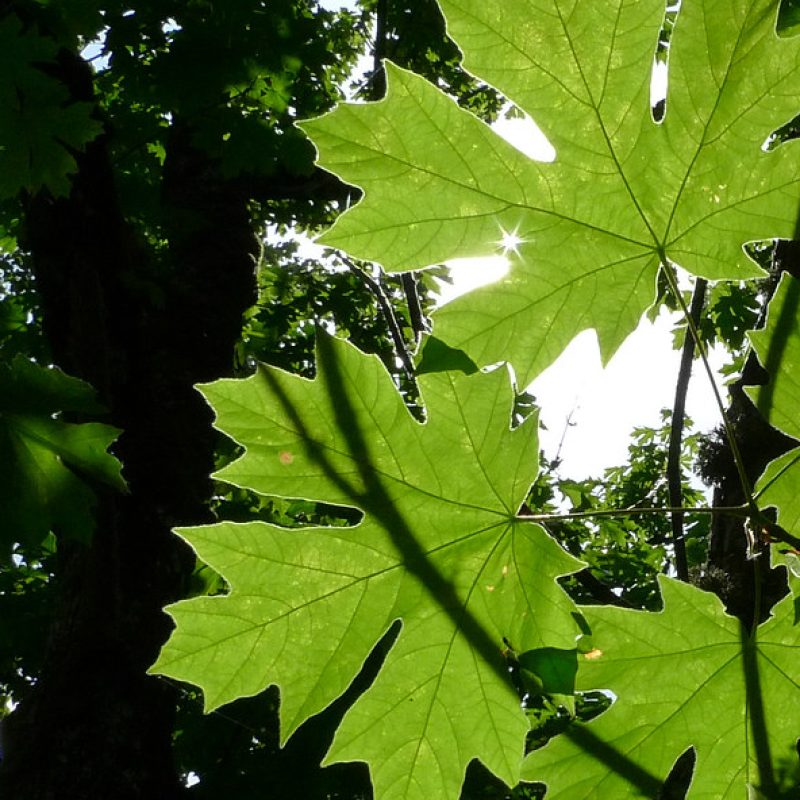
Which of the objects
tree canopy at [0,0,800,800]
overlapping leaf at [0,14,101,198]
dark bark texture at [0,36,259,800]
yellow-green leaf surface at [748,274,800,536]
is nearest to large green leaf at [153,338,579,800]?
tree canopy at [0,0,800,800]

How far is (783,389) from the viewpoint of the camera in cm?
133

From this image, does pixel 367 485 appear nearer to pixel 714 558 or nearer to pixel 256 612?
pixel 256 612

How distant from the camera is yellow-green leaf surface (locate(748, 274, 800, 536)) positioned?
1290mm

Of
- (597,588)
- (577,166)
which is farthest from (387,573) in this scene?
(597,588)

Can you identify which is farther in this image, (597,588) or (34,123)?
(34,123)

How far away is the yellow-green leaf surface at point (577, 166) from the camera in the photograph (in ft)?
3.77

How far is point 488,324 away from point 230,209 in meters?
4.49

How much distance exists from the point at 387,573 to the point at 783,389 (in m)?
0.69

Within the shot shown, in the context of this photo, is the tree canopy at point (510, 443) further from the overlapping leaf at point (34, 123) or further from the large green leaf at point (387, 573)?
the overlapping leaf at point (34, 123)

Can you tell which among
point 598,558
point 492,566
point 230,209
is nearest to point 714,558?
point 492,566

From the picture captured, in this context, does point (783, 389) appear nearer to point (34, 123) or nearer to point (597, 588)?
point (597, 588)

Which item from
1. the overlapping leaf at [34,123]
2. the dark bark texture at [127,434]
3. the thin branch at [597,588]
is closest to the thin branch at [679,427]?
the thin branch at [597,588]

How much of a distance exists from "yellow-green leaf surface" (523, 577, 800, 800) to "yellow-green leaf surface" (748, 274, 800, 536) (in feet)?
0.54

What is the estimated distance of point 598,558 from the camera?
6.07 metres
